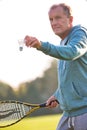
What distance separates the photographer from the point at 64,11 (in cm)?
801

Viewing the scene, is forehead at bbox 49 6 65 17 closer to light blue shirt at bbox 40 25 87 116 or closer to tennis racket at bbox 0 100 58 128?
light blue shirt at bbox 40 25 87 116

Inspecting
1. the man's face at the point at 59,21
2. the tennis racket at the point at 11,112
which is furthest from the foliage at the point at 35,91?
the man's face at the point at 59,21

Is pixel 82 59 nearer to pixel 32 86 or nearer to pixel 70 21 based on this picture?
pixel 70 21

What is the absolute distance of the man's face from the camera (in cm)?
793

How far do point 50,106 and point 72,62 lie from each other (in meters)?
1.15

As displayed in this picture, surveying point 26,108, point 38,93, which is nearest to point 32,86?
point 38,93

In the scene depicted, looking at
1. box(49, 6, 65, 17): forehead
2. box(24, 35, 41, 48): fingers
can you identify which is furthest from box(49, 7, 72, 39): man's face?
box(24, 35, 41, 48): fingers

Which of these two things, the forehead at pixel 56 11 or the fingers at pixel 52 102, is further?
the fingers at pixel 52 102

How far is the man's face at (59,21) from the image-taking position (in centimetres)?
793

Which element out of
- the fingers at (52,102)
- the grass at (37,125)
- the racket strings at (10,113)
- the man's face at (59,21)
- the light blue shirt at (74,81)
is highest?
the man's face at (59,21)

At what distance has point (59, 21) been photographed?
7.92 metres

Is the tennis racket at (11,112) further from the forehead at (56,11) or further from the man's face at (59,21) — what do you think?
the forehead at (56,11)

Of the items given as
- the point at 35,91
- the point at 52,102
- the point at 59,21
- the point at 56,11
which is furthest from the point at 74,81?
the point at 35,91

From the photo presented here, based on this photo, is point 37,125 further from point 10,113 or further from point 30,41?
Result: point 30,41
